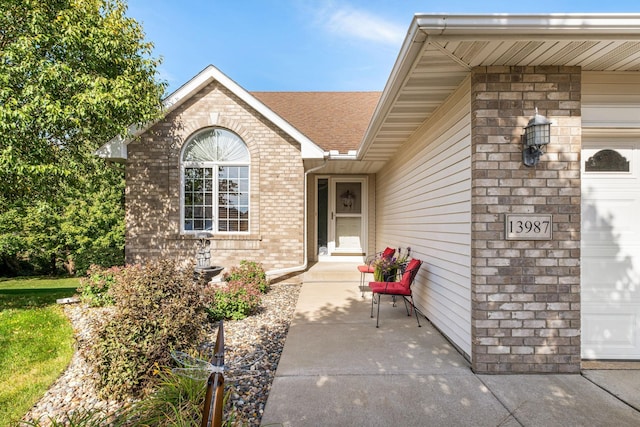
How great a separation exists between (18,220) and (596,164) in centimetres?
1609

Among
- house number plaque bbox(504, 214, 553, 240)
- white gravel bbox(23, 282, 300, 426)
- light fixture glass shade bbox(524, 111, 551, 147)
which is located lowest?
white gravel bbox(23, 282, 300, 426)

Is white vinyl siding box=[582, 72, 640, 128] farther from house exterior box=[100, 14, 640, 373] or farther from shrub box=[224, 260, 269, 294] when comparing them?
shrub box=[224, 260, 269, 294]

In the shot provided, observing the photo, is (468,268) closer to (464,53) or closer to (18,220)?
(464,53)

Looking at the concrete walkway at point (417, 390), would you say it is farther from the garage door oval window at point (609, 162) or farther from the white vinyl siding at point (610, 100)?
the white vinyl siding at point (610, 100)

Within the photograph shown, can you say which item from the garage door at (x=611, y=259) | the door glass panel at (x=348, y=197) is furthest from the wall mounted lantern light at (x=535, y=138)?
the door glass panel at (x=348, y=197)

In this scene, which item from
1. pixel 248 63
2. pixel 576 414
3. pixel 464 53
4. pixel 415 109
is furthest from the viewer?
pixel 248 63

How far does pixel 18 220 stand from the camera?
1131cm

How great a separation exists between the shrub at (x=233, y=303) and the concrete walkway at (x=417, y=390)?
1.25 meters

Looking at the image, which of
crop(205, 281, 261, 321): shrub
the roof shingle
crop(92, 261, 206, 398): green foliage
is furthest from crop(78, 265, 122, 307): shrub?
the roof shingle

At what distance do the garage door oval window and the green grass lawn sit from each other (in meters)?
5.83

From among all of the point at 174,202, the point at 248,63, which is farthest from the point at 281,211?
the point at 248,63

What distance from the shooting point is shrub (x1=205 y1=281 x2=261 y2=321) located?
4.82 m

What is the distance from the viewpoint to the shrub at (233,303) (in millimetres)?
4816

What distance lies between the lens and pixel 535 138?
9.41 ft
